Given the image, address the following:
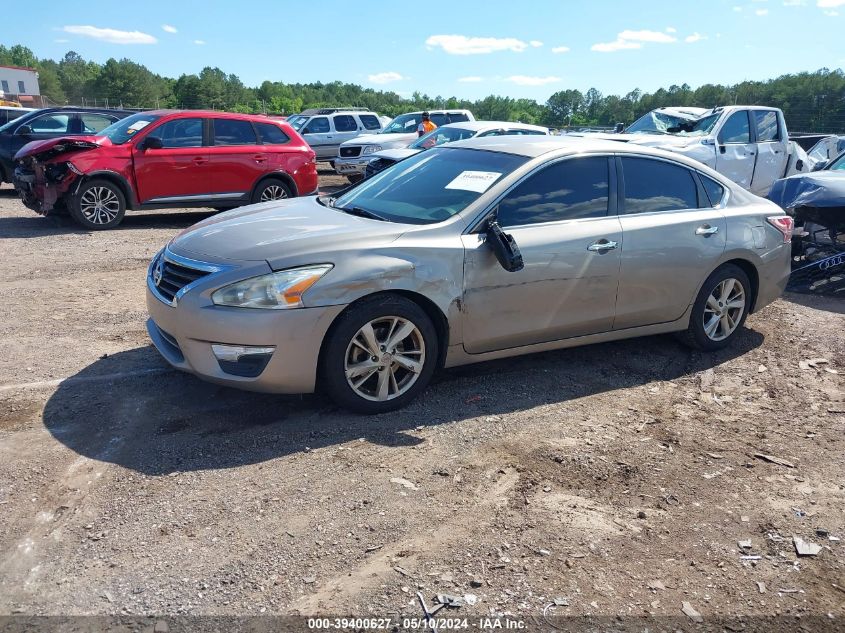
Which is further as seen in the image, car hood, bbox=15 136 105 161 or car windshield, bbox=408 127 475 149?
car windshield, bbox=408 127 475 149

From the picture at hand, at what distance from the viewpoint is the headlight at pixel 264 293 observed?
4172 mm

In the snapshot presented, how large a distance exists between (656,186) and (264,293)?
3196 millimetres

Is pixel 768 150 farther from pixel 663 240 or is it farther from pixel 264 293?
pixel 264 293

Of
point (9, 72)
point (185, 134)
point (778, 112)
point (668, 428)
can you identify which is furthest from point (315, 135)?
point (9, 72)

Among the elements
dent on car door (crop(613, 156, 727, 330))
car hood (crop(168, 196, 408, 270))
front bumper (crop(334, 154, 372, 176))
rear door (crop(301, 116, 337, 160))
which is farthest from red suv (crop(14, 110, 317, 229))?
rear door (crop(301, 116, 337, 160))

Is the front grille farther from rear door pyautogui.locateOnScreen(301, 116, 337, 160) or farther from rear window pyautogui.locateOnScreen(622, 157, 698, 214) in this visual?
rear door pyautogui.locateOnScreen(301, 116, 337, 160)

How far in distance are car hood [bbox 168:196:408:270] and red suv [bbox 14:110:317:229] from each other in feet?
21.2

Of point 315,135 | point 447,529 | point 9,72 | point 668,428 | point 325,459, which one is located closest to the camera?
point 447,529

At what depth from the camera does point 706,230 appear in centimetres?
573

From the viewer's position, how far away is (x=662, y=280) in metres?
5.53

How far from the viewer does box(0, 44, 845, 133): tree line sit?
99.5ft

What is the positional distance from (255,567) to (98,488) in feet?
3.45

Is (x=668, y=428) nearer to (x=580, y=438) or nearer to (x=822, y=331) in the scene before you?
(x=580, y=438)

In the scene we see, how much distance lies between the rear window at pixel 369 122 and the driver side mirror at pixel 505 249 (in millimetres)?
19878
